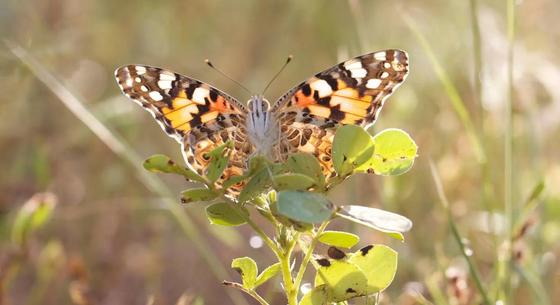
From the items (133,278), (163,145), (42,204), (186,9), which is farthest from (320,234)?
(186,9)

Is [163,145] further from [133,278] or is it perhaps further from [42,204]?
[42,204]

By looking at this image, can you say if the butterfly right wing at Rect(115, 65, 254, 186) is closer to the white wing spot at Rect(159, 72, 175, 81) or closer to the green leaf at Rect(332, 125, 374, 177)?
the white wing spot at Rect(159, 72, 175, 81)

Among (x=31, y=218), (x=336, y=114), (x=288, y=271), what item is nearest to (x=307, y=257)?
(x=288, y=271)

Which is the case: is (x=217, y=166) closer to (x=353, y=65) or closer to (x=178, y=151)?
(x=353, y=65)

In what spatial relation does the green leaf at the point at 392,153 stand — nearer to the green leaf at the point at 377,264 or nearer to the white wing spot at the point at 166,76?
the green leaf at the point at 377,264

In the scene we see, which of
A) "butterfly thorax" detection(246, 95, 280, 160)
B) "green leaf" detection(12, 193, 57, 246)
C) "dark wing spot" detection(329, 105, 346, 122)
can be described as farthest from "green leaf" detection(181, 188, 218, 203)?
"green leaf" detection(12, 193, 57, 246)
